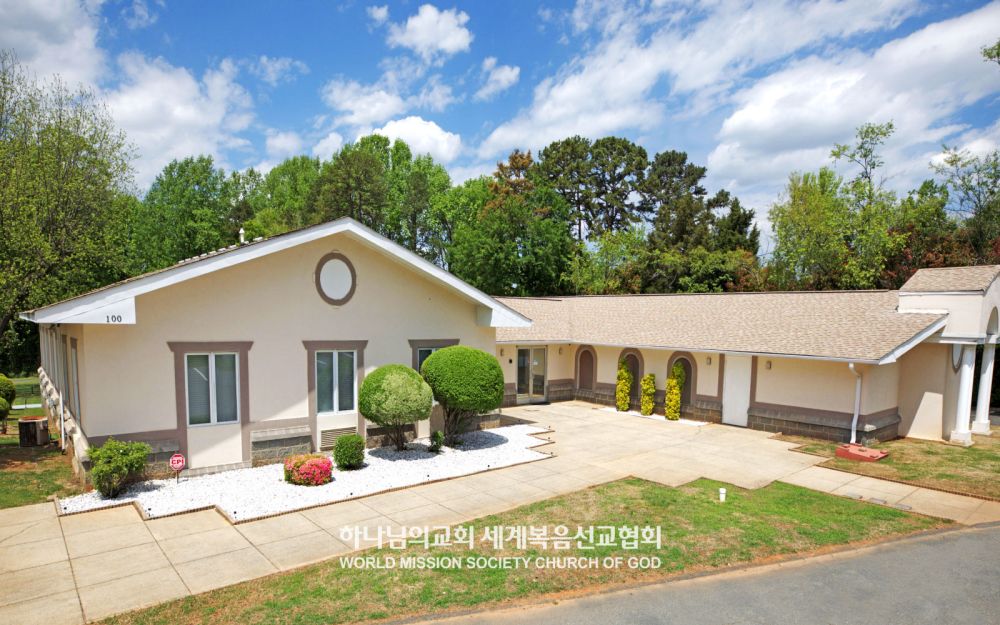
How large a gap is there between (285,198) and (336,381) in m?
48.5

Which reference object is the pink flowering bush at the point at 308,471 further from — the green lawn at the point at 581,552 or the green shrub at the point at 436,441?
the green lawn at the point at 581,552

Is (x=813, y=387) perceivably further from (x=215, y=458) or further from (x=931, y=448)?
(x=215, y=458)

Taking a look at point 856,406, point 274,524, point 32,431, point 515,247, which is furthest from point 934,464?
point 515,247

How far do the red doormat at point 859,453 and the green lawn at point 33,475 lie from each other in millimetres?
18071

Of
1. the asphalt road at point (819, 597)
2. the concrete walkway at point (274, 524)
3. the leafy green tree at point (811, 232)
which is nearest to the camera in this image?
the asphalt road at point (819, 597)

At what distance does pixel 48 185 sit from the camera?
15773 mm

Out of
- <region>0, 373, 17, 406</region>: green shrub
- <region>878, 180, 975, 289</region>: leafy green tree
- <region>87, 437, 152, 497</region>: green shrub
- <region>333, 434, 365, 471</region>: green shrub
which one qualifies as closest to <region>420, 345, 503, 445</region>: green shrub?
<region>333, 434, 365, 471</region>: green shrub

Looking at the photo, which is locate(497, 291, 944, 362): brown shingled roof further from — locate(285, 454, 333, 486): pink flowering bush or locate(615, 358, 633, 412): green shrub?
locate(285, 454, 333, 486): pink flowering bush

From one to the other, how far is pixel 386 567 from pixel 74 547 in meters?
4.92

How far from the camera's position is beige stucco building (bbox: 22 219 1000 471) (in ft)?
36.5

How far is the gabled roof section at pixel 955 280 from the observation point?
53.8 feet

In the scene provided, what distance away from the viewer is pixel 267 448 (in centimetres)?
1249

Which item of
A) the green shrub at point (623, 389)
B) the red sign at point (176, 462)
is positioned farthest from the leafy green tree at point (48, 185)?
the green shrub at point (623, 389)

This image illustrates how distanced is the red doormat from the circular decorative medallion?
542 inches
